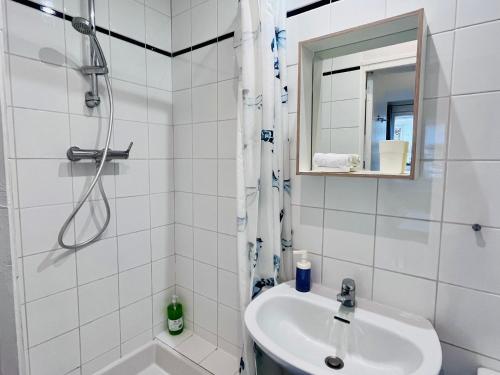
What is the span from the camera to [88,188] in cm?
130

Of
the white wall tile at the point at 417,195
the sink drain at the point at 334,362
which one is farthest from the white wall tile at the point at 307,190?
the sink drain at the point at 334,362

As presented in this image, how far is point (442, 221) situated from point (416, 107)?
0.38 m

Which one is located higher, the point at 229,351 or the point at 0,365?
the point at 0,365

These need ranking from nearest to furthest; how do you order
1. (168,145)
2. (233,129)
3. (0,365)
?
(0,365) < (233,129) < (168,145)

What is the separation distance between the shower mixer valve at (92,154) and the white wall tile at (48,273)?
43cm

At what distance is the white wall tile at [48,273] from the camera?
3.74ft

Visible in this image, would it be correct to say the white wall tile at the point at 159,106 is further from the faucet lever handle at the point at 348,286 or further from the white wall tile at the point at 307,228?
the faucet lever handle at the point at 348,286

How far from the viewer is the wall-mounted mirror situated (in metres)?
0.90

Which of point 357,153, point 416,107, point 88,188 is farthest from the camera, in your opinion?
point 88,188

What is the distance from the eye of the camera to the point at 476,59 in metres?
0.82

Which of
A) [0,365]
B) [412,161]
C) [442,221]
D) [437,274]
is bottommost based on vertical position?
[0,365]

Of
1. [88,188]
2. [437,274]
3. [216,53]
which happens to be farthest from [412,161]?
[88,188]

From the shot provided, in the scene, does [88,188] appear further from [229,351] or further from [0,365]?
[229,351]

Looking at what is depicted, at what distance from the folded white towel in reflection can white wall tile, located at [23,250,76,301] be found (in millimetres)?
1191
